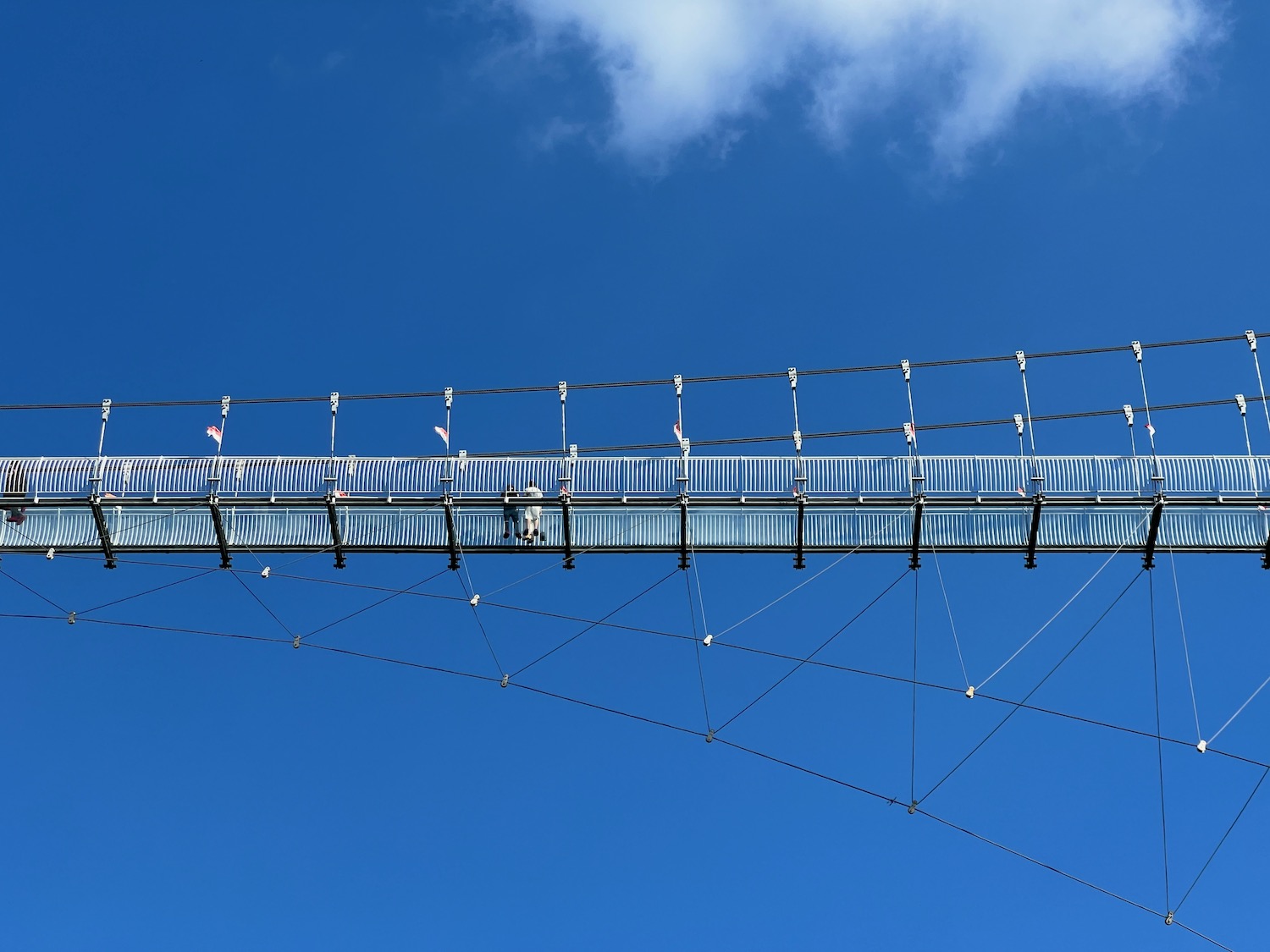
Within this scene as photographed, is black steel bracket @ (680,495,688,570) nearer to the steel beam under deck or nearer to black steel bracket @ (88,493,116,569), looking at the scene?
the steel beam under deck

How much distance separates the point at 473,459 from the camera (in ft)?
178

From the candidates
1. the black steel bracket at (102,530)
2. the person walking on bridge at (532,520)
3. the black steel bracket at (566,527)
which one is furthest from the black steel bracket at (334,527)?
the black steel bracket at (102,530)

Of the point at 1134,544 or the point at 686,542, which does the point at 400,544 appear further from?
the point at 1134,544

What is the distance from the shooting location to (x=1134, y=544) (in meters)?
53.6

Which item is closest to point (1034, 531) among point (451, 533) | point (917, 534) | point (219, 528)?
point (917, 534)

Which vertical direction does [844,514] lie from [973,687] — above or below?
above

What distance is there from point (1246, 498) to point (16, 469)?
33.0 m

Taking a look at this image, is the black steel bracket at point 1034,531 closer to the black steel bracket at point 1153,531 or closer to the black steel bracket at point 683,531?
the black steel bracket at point 1153,531

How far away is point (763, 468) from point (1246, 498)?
1271 centimetres

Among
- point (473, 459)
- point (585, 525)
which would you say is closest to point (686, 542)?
point (585, 525)

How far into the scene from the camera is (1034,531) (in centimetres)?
5319

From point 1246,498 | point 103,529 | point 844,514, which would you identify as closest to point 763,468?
point 844,514

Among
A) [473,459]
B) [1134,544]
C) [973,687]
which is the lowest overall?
[973,687]

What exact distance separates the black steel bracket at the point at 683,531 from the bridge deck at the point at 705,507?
2.1 inches
